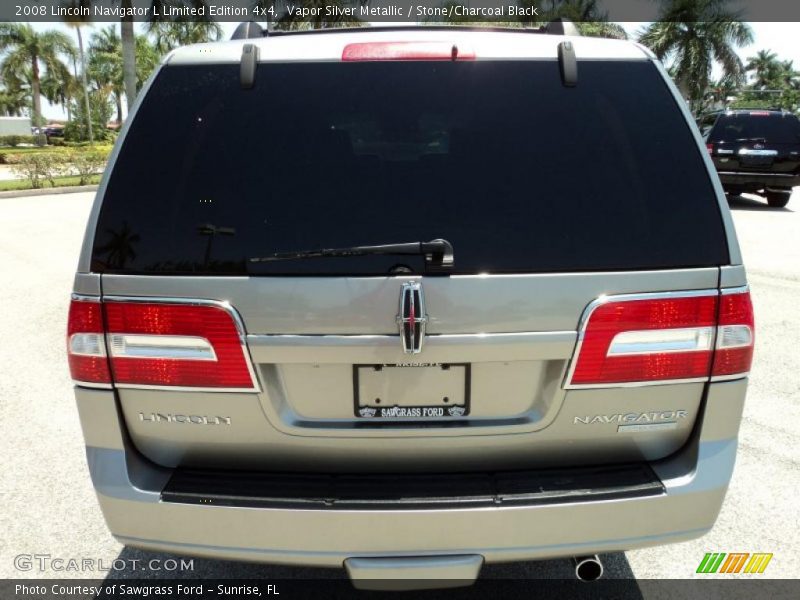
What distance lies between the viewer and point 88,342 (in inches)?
74.9

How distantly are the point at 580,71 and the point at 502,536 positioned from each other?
140 centimetres

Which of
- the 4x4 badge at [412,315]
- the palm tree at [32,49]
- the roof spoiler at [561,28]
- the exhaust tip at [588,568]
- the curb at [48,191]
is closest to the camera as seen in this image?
the 4x4 badge at [412,315]

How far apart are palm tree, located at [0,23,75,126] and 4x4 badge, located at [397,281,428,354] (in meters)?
66.8

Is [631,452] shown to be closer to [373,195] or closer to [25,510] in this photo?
[373,195]

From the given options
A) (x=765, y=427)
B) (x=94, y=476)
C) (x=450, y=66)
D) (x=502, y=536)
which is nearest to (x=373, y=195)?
Answer: (x=450, y=66)

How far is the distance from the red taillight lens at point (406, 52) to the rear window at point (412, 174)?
3cm

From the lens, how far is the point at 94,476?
1974mm

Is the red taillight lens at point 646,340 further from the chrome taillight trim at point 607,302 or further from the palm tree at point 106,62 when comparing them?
the palm tree at point 106,62

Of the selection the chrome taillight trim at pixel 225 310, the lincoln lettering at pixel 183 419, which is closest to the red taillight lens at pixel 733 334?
the chrome taillight trim at pixel 225 310

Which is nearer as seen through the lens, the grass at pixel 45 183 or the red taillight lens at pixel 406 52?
the red taillight lens at pixel 406 52

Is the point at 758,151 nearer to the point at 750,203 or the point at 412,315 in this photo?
the point at 750,203

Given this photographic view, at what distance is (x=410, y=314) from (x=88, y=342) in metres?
0.96

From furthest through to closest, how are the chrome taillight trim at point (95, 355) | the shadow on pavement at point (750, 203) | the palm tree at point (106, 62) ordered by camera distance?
the palm tree at point (106, 62) → the shadow on pavement at point (750, 203) → the chrome taillight trim at point (95, 355)

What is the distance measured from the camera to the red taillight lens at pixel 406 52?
197 cm
